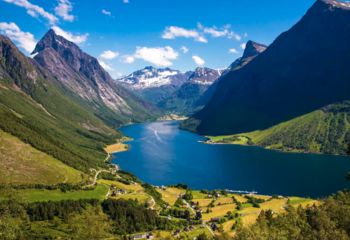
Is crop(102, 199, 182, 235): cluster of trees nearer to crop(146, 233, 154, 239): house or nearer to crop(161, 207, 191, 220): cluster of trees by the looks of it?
crop(146, 233, 154, 239): house

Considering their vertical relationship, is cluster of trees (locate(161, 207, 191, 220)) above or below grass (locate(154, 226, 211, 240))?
above

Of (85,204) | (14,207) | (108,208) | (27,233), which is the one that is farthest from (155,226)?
(14,207)

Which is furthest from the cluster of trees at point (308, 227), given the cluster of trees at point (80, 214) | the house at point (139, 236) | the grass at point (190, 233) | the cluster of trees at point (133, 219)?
the cluster of trees at point (80, 214)

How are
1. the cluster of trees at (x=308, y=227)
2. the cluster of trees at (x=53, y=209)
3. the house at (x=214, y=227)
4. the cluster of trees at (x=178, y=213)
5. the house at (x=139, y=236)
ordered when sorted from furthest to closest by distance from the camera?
the cluster of trees at (x=178, y=213)
the cluster of trees at (x=53, y=209)
the house at (x=214, y=227)
the house at (x=139, y=236)
the cluster of trees at (x=308, y=227)

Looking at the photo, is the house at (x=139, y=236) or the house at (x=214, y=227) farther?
the house at (x=214, y=227)

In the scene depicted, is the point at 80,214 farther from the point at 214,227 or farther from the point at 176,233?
the point at 214,227

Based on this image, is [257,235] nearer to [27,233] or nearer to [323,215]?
[323,215]

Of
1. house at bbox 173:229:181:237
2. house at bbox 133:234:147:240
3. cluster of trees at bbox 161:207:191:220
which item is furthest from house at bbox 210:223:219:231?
house at bbox 133:234:147:240

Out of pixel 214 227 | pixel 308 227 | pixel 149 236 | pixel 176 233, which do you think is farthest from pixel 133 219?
pixel 308 227

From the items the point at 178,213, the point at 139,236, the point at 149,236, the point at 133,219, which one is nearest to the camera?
the point at 149,236

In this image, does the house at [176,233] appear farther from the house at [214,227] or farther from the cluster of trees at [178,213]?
the cluster of trees at [178,213]

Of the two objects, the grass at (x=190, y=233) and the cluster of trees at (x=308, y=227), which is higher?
the cluster of trees at (x=308, y=227)
